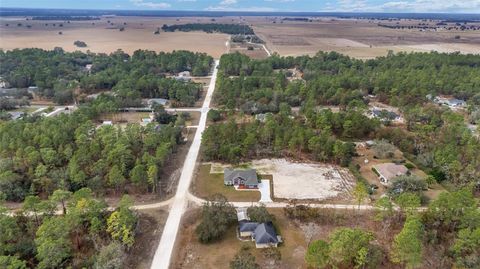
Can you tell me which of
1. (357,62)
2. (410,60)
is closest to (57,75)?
(357,62)

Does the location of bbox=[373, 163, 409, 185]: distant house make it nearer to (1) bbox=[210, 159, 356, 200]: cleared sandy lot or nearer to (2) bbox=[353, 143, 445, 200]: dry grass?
(2) bbox=[353, 143, 445, 200]: dry grass

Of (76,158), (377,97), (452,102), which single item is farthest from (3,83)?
(452,102)

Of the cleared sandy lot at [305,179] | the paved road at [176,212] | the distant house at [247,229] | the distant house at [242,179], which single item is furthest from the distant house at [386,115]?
the distant house at [247,229]

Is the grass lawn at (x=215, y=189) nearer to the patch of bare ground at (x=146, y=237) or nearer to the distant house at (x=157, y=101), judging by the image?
the patch of bare ground at (x=146, y=237)

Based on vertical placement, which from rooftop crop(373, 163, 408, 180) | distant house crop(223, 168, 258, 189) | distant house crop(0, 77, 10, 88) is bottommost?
distant house crop(223, 168, 258, 189)

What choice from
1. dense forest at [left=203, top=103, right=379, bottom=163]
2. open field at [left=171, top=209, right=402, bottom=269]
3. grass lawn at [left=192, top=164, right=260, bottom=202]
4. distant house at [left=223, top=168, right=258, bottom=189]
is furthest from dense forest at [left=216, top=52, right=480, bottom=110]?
open field at [left=171, top=209, right=402, bottom=269]
